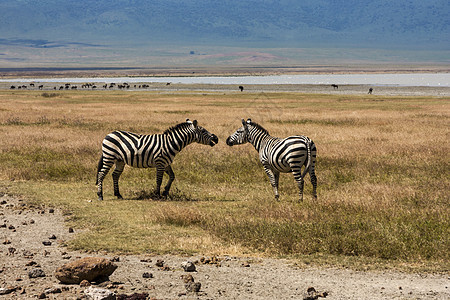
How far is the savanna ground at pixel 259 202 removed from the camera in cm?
1062

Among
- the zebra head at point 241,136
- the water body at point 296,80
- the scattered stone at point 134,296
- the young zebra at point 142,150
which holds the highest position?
the water body at point 296,80

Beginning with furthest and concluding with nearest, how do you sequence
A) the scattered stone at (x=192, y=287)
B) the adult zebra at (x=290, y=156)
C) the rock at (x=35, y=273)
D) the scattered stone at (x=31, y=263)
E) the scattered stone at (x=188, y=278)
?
1. the adult zebra at (x=290, y=156)
2. the scattered stone at (x=31, y=263)
3. the rock at (x=35, y=273)
4. the scattered stone at (x=188, y=278)
5. the scattered stone at (x=192, y=287)

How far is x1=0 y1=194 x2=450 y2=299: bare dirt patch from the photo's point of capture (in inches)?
328

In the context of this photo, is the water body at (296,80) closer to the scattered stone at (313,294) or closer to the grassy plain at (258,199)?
the grassy plain at (258,199)

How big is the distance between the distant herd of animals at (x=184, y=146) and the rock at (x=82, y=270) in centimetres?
707

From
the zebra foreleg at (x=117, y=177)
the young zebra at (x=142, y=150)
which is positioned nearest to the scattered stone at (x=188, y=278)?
the young zebra at (x=142, y=150)

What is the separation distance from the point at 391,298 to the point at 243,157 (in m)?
14.8

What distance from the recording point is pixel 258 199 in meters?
15.8

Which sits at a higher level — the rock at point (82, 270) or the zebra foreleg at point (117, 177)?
the zebra foreleg at point (117, 177)

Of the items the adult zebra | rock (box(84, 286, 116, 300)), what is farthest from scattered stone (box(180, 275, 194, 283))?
the adult zebra

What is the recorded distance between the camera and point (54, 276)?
29.7 ft

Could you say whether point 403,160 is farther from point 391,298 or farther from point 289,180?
point 391,298

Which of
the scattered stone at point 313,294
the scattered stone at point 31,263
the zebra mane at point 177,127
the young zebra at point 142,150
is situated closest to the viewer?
the scattered stone at point 313,294

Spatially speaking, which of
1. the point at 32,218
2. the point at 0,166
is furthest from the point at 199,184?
the point at 0,166
